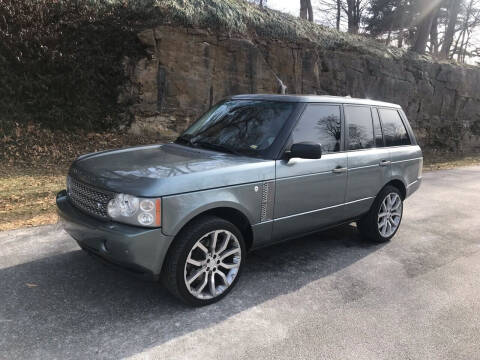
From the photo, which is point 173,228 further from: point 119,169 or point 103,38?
point 103,38

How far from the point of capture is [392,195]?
537 cm

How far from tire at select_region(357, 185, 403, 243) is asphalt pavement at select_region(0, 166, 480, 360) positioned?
0.65 feet

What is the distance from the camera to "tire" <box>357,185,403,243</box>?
5.12 metres

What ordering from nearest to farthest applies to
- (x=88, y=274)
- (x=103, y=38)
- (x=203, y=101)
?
1. (x=88, y=274)
2. (x=103, y=38)
3. (x=203, y=101)

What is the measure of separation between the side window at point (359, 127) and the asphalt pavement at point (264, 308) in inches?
51.5

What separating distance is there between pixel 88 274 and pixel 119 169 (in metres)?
1.19

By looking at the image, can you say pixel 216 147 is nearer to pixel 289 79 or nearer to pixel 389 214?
pixel 389 214

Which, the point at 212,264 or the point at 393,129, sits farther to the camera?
the point at 393,129

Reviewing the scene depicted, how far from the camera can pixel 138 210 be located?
9.98 ft

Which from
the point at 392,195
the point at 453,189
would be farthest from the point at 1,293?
the point at 453,189

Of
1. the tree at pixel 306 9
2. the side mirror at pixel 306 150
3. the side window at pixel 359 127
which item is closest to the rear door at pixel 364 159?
the side window at pixel 359 127

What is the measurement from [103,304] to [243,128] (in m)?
2.14

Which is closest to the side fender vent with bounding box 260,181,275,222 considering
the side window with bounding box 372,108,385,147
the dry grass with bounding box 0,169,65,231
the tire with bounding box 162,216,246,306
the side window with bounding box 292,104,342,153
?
the tire with bounding box 162,216,246,306

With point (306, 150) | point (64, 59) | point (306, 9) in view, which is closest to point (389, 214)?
point (306, 150)
